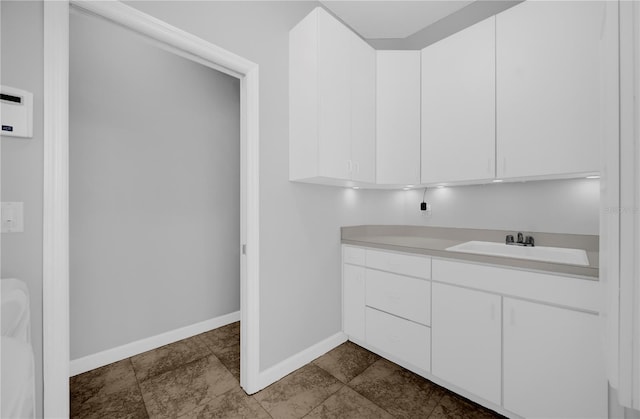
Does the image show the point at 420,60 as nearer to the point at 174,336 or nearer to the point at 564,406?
the point at 564,406

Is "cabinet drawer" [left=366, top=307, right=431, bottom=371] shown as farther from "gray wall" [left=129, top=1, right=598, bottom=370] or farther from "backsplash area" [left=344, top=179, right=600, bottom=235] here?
"backsplash area" [left=344, top=179, right=600, bottom=235]

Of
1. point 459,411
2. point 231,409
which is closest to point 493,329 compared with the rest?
point 459,411

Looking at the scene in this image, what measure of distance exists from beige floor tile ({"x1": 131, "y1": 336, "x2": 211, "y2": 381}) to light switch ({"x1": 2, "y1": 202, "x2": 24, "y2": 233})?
4.44 ft

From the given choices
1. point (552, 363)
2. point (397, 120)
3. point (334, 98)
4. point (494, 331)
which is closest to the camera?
point (552, 363)

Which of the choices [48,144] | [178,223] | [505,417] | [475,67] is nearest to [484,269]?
[505,417]

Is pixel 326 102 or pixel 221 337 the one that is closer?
pixel 326 102

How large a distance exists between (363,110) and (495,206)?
124cm

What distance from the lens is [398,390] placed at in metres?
1.66

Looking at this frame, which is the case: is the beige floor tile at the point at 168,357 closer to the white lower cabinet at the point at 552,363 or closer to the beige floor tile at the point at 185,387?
the beige floor tile at the point at 185,387

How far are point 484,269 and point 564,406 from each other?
26.9 inches

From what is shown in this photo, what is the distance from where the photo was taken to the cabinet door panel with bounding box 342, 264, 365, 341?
81.8 inches

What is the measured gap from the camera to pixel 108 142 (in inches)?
77.0

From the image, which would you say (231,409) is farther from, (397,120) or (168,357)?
(397,120)

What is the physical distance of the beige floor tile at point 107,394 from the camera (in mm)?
1471
